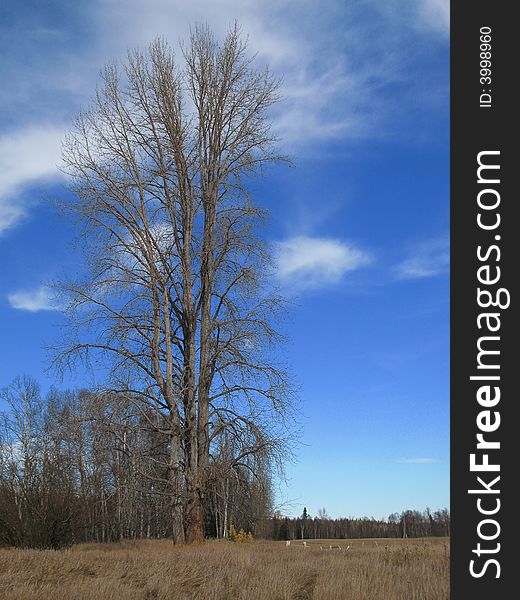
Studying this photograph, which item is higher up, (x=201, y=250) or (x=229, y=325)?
(x=201, y=250)

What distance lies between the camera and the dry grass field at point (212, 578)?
7.67 m

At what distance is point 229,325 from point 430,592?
1007 centimetres

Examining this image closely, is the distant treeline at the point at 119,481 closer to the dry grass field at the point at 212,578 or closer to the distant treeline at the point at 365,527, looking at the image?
the dry grass field at the point at 212,578

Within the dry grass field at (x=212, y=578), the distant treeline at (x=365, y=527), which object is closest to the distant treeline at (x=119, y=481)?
the dry grass field at (x=212, y=578)

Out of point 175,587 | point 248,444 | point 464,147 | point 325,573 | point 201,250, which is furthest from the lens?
point 201,250

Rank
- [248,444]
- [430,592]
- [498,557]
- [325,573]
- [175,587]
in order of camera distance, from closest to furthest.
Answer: [498,557], [430,592], [175,587], [325,573], [248,444]

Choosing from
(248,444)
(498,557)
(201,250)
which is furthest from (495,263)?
(201,250)

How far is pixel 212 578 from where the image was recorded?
917 cm

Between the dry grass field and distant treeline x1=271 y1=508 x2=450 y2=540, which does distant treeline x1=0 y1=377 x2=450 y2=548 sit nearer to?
the dry grass field

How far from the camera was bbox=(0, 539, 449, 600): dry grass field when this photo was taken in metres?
7.67

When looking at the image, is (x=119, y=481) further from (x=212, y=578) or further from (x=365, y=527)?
(x=365, y=527)

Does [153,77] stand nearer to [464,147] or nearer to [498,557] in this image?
[464,147]

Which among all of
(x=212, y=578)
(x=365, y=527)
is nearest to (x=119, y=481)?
(x=212, y=578)

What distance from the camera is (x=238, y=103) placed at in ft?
60.0
